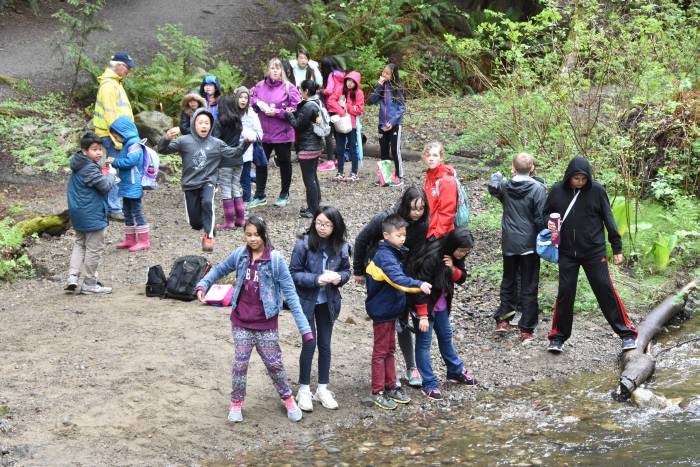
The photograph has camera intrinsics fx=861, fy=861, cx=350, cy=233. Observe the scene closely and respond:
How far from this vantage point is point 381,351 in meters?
7.25

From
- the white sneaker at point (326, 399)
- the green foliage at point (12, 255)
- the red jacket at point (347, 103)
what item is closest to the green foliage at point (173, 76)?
the red jacket at point (347, 103)

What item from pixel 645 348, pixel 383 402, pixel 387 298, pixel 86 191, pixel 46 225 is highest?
pixel 86 191

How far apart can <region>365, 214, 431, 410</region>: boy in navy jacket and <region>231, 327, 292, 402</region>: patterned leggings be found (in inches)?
35.6

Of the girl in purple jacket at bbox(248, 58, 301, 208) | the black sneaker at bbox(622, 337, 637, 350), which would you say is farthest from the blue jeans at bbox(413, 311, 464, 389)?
the girl in purple jacket at bbox(248, 58, 301, 208)

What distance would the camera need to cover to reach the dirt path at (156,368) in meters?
6.41

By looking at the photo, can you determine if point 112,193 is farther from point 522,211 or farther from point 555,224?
point 555,224

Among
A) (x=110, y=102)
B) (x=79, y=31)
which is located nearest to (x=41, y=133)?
(x=79, y=31)

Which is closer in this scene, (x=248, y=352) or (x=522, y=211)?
(x=248, y=352)

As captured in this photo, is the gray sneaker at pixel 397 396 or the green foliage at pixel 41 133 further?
the green foliage at pixel 41 133

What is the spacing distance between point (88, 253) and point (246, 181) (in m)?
3.68

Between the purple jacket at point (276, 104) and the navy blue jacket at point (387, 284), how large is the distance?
16.9 feet

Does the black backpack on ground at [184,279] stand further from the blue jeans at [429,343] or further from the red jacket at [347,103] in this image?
the red jacket at [347,103]

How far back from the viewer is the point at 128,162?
10.2 meters

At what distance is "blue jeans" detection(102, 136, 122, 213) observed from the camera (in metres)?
10.6
